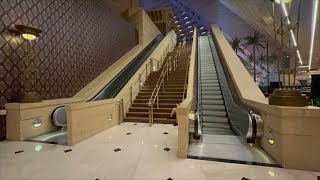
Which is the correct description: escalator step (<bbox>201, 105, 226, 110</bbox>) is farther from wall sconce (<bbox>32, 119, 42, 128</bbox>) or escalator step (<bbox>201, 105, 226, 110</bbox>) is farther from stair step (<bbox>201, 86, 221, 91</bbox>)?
wall sconce (<bbox>32, 119, 42, 128</bbox>)

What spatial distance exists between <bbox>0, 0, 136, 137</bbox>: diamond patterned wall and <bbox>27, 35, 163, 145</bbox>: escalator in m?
0.74

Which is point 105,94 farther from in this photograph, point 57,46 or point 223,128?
point 223,128

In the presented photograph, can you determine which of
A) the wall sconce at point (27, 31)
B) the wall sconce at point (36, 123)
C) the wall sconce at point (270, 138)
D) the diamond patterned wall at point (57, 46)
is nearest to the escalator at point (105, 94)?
the wall sconce at point (36, 123)

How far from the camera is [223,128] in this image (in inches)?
185

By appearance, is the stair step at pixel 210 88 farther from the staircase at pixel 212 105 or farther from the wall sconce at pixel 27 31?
the wall sconce at pixel 27 31

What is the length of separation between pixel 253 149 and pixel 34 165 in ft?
11.3

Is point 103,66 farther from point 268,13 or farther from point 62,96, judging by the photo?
point 268,13

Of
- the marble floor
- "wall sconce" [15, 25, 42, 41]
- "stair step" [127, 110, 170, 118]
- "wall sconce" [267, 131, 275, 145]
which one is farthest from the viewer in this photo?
"stair step" [127, 110, 170, 118]

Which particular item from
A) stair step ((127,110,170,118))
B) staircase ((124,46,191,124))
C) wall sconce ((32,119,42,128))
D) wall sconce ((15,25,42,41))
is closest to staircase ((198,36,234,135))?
staircase ((124,46,191,124))

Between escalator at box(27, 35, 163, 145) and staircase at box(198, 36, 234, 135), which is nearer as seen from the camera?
escalator at box(27, 35, 163, 145)

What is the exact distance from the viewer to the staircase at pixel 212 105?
4710 mm

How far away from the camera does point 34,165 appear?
2.76 meters

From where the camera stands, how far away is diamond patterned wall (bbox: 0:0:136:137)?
13.8ft

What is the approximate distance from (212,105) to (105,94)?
333cm
